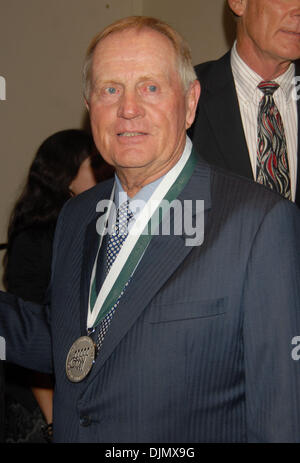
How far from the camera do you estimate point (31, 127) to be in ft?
13.3

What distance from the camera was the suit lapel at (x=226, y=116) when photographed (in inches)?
92.4

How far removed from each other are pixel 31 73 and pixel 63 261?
8.06ft

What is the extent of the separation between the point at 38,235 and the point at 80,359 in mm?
1571

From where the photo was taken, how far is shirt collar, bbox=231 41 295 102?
7.95ft

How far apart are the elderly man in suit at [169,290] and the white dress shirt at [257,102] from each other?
0.73 m

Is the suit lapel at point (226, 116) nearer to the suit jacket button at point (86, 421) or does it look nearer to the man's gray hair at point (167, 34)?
the man's gray hair at point (167, 34)

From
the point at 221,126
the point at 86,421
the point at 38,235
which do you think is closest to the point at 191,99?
the point at 221,126

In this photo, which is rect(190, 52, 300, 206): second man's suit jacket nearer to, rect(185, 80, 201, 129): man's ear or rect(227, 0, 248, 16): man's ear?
rect(227, 0, 248, 16): man's ear

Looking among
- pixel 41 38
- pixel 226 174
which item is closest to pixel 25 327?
pixel 226 174

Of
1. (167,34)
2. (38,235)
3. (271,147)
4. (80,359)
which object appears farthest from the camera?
(38,235)

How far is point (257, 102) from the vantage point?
7.96 ft

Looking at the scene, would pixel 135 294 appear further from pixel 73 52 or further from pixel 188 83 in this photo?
pixel 73 52

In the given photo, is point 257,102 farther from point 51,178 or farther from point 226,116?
point 51,178
